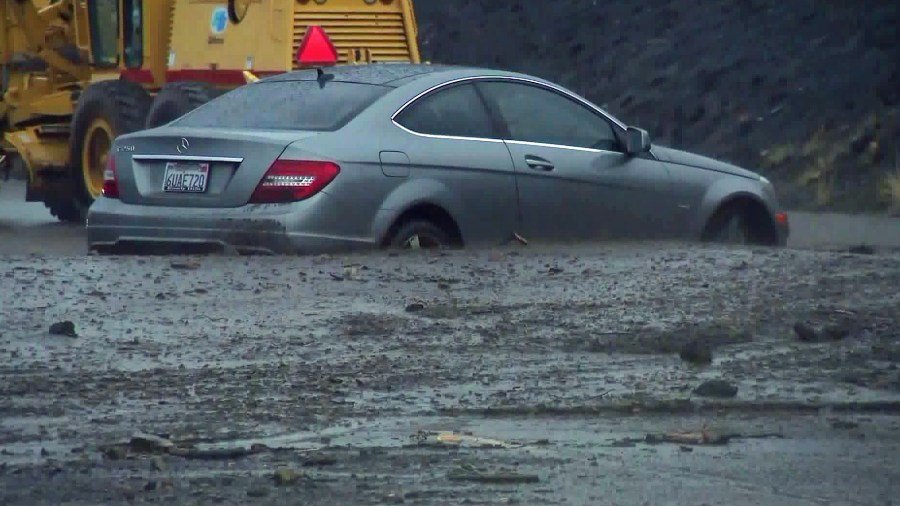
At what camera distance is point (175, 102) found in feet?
49.3

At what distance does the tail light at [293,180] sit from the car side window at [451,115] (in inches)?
29.8

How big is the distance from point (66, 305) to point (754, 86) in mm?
15841

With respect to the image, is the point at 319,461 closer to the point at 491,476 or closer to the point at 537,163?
the point at 491,476

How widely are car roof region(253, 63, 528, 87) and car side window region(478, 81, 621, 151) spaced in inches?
6.3

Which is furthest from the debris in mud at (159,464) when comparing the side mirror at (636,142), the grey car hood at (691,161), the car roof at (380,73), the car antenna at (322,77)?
the grey car hood at (691,161)

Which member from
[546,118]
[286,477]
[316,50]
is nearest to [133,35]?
[316,50]

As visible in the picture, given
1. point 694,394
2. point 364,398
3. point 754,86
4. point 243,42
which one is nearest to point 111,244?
point 364,398

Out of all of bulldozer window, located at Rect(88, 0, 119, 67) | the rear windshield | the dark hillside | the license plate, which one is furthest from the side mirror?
bulldozer window, located at Rect(88, 0, 119, 67)

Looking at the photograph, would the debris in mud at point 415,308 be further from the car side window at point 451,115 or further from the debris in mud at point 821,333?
the car side window at point 451,115

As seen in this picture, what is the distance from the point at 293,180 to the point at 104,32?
9647 millimetres

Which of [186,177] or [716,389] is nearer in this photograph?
[716,389]

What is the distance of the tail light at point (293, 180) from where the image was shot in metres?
9.49

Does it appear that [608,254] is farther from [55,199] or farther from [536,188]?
[55,199]

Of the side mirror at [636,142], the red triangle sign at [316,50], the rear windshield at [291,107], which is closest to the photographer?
the rear windshield at [291,107]
